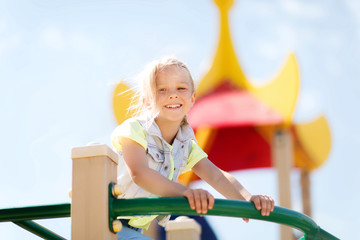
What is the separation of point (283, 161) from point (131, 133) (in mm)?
5038

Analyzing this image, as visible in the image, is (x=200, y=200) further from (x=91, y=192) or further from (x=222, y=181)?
(x=222, y=181)

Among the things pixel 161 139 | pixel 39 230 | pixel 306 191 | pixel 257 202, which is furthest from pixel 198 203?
pixel 306 191

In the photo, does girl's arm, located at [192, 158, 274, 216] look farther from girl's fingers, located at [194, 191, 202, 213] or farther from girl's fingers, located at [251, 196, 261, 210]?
girl's fingers, located at [194, 191, 202, 213]

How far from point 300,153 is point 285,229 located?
5.41ft

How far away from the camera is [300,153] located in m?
7.79

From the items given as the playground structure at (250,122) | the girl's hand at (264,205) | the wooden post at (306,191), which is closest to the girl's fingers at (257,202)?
the girl's hand at (264,205)

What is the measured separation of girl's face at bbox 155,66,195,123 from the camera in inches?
88.0

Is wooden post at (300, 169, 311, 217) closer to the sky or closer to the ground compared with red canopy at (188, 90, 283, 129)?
closer to the ground

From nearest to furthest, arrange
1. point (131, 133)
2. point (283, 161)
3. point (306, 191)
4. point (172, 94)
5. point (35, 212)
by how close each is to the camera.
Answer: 1. point (35, 212)
2. point (131, 133)
3. point (172, 94)
4. point (283, 161)
5. point (306, 191)

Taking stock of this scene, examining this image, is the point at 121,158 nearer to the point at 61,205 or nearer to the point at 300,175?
the point at 61,205

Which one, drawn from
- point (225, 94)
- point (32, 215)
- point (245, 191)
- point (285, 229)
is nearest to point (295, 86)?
point (225, 94)

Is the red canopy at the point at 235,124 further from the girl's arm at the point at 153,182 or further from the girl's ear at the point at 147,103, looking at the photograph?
the girl's arm at the point at 153,182

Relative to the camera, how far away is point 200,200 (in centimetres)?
172

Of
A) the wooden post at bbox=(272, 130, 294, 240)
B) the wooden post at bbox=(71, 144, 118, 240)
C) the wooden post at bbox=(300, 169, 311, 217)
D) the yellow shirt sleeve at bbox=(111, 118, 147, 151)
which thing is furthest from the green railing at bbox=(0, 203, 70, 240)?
the wooden post at bbox=(300, 169, 311, 217)
